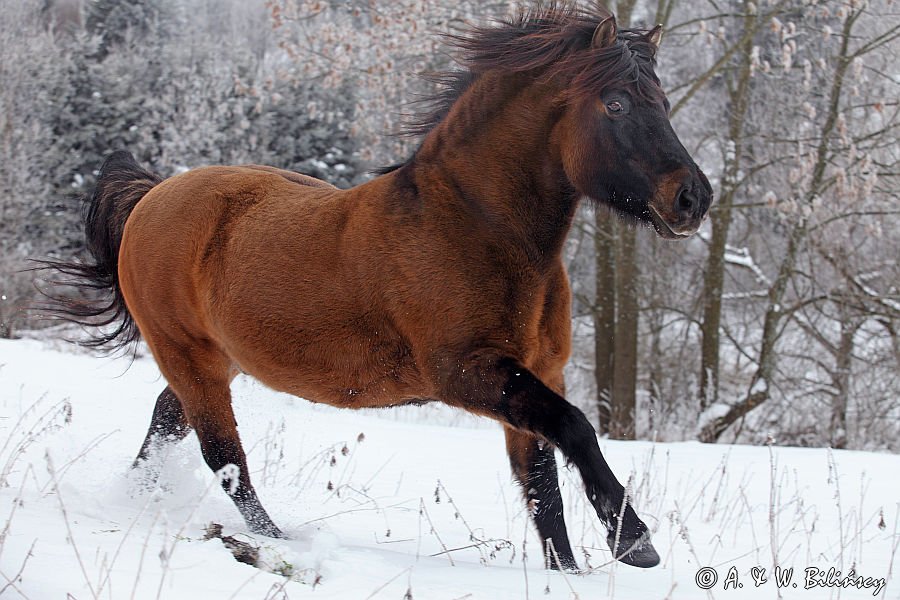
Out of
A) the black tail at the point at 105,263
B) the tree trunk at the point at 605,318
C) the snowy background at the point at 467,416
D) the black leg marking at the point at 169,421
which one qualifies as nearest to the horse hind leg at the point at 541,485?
the snowy background at the point at 467,416

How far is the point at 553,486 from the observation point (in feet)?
11.9

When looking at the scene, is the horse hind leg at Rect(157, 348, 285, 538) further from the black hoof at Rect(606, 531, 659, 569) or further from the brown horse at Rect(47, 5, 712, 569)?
the black hoof at Rect(606, 531, 659, 569)

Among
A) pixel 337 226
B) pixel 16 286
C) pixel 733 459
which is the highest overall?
pixel 337 226

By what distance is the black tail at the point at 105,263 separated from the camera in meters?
4.86

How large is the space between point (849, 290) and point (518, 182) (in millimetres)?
9429

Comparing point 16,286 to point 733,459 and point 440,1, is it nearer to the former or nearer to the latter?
point 440,1

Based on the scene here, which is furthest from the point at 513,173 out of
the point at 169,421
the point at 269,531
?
the point at 169,421

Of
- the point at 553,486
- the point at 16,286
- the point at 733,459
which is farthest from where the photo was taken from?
the point at 16,286

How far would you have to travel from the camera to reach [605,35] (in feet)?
10.9

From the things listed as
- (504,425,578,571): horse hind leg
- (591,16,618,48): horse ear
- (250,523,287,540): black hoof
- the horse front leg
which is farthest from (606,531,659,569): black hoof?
(591,16,618,48): horse ear

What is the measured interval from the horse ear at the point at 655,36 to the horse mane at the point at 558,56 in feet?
0.06

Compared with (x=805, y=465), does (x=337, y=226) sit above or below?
above

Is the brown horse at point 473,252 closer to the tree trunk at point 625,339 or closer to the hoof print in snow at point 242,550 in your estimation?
the hoof print in snow at point 242,550

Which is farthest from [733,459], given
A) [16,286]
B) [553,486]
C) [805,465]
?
[16,286]
